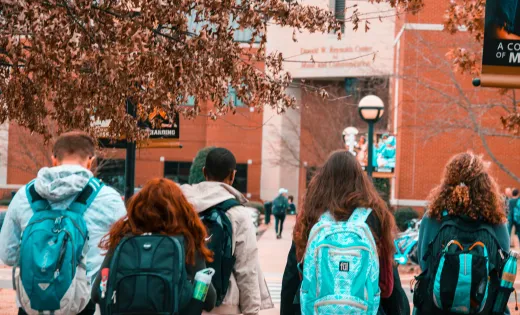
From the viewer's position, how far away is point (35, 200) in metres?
5.20

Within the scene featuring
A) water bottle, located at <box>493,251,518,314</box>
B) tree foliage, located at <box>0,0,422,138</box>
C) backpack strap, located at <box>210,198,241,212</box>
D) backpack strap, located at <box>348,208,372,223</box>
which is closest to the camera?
backpack strap, located at <box>348,208,372,223</box>

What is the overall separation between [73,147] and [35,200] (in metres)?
0.49

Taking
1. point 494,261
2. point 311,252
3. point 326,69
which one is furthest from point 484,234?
point 326,69

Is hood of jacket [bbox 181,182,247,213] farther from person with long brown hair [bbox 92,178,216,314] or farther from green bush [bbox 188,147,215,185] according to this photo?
person with long brown hair [bbox 92,178,216,314]

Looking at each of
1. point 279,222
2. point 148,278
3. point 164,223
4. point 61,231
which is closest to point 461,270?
point 164,223

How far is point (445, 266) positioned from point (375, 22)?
148 ft

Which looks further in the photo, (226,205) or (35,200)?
(226,205)

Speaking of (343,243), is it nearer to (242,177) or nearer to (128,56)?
(128,56)

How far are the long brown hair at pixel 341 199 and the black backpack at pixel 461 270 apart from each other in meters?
0.76

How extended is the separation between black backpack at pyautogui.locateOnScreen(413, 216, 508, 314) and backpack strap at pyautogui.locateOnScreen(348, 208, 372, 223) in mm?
949

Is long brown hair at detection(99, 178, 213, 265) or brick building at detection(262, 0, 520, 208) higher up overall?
brick building at detection(262, 0, 520, 208)

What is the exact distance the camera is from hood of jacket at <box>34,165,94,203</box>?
5.09m

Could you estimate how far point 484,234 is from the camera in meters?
5.59

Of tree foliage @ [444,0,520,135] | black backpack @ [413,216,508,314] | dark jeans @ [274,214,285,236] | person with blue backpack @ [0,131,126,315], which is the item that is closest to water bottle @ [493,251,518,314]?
black backpack @ [413,216,508,314]
